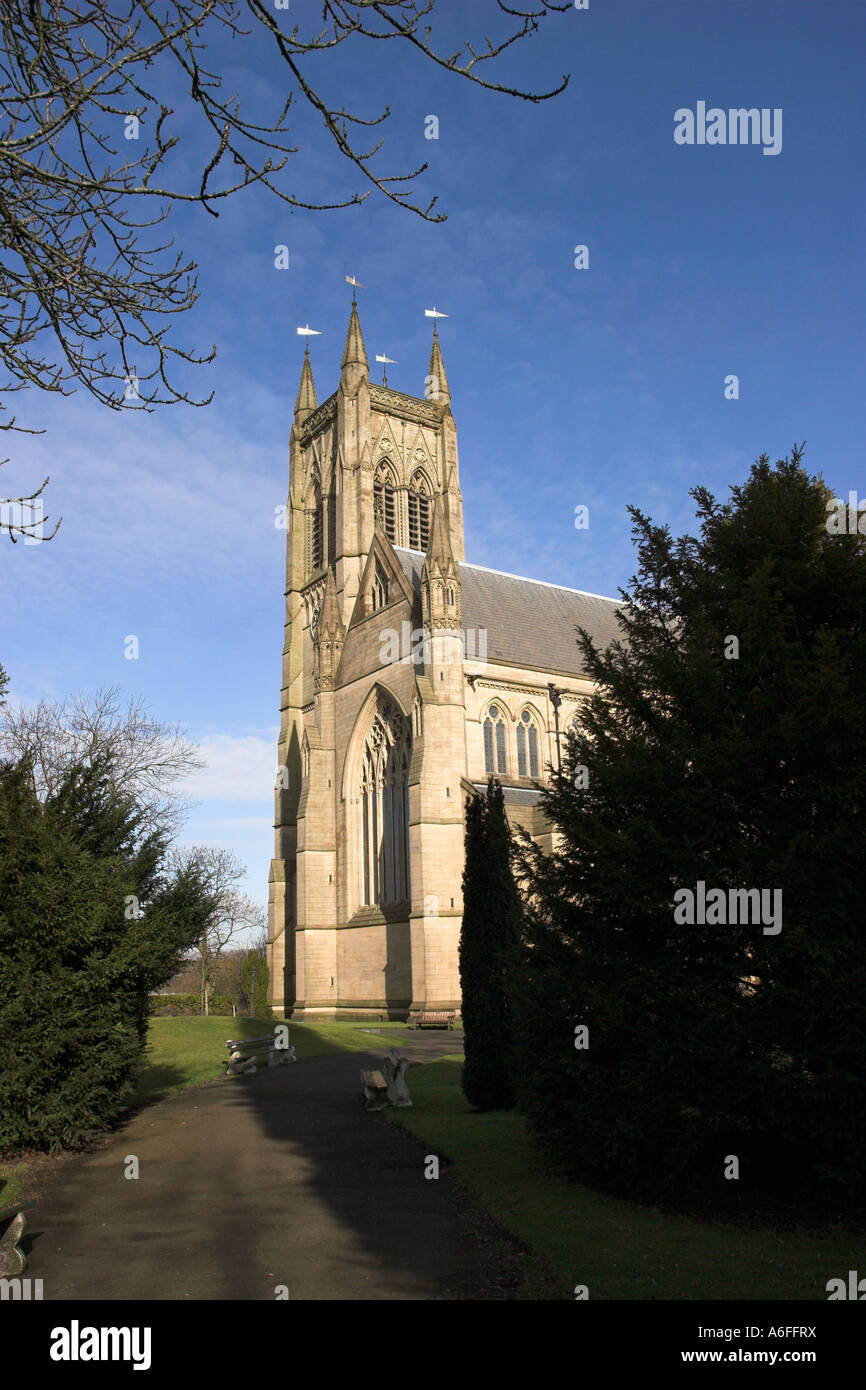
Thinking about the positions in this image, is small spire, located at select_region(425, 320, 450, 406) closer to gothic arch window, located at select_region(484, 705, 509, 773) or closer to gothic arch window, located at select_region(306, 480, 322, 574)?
gothic arch window, located at select_region(306, 480, 322, 574)

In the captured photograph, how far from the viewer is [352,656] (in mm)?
39969

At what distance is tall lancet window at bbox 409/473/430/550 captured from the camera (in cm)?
4847

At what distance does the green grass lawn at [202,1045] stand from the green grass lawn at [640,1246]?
33.1 feet

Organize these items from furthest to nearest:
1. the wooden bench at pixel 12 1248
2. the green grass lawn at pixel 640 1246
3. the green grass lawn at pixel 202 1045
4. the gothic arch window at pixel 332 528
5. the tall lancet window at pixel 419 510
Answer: the tall lancet window at pixel 419 510
the gothic arch window at pixel 332 528
the green grass lawn at pixel 202 1045
the wooden bench at pixel 12 1248
the green grass lawn at pixel 640 1246

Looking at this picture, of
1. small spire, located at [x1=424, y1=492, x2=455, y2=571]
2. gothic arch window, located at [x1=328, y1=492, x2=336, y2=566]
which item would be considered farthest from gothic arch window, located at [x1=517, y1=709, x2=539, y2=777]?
gothic arch window, located at [x1=328, y1=492, x2=336, y2=566]

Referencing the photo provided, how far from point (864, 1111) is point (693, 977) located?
5.63ft

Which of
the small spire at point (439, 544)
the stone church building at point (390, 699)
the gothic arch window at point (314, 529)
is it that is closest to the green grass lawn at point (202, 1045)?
the stone church building at point (390, 699)

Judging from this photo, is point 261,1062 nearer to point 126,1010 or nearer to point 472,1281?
point 126,1010

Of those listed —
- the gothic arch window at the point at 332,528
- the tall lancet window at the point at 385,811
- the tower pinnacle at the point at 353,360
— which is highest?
the tower pinnacle at the point at 353,360

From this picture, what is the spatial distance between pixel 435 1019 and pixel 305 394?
36441 millimetres

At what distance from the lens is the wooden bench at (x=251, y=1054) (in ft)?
68.7

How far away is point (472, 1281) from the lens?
692 centimetres

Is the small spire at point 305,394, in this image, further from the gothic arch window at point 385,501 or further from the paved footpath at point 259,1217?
the paved footpath at point 259,1217
